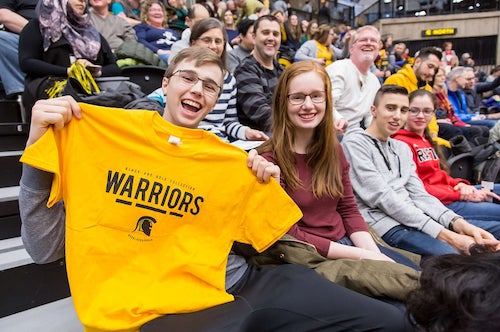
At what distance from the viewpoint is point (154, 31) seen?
14.1ft

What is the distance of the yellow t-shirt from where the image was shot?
3.77 ft

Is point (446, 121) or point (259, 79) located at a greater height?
point (259, 79)

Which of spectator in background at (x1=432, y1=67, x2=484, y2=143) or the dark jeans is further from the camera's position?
spectator in background at (x1=432, y1=67, x2=484, y2=143)

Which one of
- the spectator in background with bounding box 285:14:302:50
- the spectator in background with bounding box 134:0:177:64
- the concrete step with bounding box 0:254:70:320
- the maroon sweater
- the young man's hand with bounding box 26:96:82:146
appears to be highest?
the spectator in background with bounding box 285:14:302:50

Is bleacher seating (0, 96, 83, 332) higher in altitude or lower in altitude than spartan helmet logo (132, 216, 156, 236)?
lower

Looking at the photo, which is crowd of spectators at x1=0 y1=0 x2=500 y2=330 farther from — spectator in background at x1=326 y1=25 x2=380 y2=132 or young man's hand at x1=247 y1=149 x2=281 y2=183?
young man's hand at x1=247 y1=149 x2=281 y2=183

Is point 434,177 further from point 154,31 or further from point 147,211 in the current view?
point 154,31

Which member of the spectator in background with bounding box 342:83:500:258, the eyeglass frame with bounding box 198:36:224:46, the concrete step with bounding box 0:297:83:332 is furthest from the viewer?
the eyeglass frame with bounding box 198:36:224:46

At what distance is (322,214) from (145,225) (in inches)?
34.9

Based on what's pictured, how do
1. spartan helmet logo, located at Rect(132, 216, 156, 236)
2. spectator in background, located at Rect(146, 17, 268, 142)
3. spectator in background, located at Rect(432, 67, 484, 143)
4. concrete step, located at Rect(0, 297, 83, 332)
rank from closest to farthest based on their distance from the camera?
spartan helmet logo, located at Rect(132, 216, 156, 236)
concrete step, located at Rect(0, 297, 83, 332)
spectator in background, located at Rect(146, 17, 268, 142)
spectator in background, located at Rect(432, 67, 484, 143)

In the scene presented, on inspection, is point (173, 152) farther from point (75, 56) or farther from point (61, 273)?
point (75, 56)

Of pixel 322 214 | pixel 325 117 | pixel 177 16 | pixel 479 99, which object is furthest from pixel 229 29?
pixel 479 99

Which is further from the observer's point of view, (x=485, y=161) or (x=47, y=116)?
(x=485, y=161)

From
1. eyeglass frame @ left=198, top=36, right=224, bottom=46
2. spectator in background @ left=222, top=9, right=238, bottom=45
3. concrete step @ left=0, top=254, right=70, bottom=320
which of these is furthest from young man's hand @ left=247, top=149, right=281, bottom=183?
spectator in background @ left=222, top=9, right=238, bottom=45
